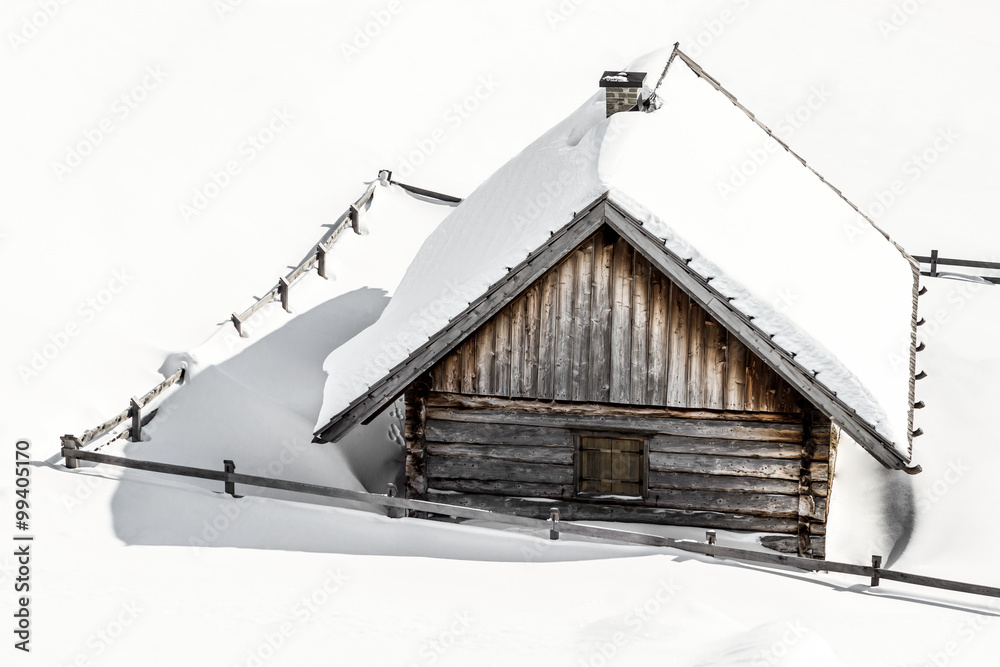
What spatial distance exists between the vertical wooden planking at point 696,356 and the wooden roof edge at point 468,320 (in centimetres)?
156

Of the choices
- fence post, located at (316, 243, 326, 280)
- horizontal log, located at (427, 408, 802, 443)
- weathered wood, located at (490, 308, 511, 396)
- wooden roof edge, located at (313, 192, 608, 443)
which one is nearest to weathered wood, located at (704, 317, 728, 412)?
horizontal log, located at (427, 408, 802, 443)

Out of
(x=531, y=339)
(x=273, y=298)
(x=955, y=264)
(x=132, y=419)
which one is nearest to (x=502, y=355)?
(x=531, y=339)

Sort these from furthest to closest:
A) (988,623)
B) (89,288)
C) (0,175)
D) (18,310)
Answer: (0,175) < (89,288) < (18,310) < (988,623)

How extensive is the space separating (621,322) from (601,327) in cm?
23

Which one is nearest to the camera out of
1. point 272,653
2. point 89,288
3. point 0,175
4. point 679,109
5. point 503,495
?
point 272,653

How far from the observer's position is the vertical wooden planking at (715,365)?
415 inches

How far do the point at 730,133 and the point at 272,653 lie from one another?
30.8ft

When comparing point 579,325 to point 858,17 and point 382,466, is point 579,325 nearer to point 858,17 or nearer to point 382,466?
point 382,466

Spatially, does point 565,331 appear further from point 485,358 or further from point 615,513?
point 615,513

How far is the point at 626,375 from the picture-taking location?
10.8m

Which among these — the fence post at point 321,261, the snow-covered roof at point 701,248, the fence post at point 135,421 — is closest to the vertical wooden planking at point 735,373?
the snow-covered roof at point 701,248

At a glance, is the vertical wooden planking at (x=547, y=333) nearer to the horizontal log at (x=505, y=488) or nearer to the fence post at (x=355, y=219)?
the horizontal log at (x=505, y=488)

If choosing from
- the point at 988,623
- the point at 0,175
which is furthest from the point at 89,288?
the point at 988,623

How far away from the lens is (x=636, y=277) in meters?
10.5
